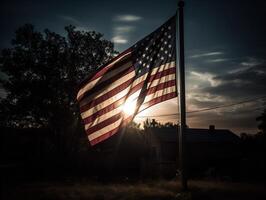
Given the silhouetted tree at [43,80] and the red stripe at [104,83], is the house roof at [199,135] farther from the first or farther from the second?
the red stripe at [104,83]

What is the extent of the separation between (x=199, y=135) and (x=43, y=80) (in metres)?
21.3

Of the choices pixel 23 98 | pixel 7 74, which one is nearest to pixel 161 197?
pixel 23 98

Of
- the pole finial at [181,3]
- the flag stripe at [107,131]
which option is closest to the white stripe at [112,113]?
the flag stripe at [107,131]

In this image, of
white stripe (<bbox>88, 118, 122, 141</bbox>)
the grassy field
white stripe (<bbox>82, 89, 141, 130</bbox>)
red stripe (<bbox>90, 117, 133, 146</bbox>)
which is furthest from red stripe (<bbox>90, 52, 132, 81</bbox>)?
the grassy field

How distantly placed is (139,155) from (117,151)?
2917mm

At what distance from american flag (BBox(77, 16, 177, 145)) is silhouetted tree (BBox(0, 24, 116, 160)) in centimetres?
2012

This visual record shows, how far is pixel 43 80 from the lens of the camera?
27.5 meters

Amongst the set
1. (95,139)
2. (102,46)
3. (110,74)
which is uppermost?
(102,46)

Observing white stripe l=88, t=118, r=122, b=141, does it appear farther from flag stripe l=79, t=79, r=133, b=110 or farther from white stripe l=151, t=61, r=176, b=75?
white stripe l=151, t=61, r=176, b=75

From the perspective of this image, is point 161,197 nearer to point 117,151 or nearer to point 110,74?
point 110,74

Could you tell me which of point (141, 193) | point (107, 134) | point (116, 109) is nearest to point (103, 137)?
point (107, 134)

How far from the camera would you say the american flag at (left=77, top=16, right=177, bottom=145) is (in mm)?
7961

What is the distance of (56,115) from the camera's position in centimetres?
2769

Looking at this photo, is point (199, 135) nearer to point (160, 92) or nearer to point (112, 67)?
point (160, 92)
